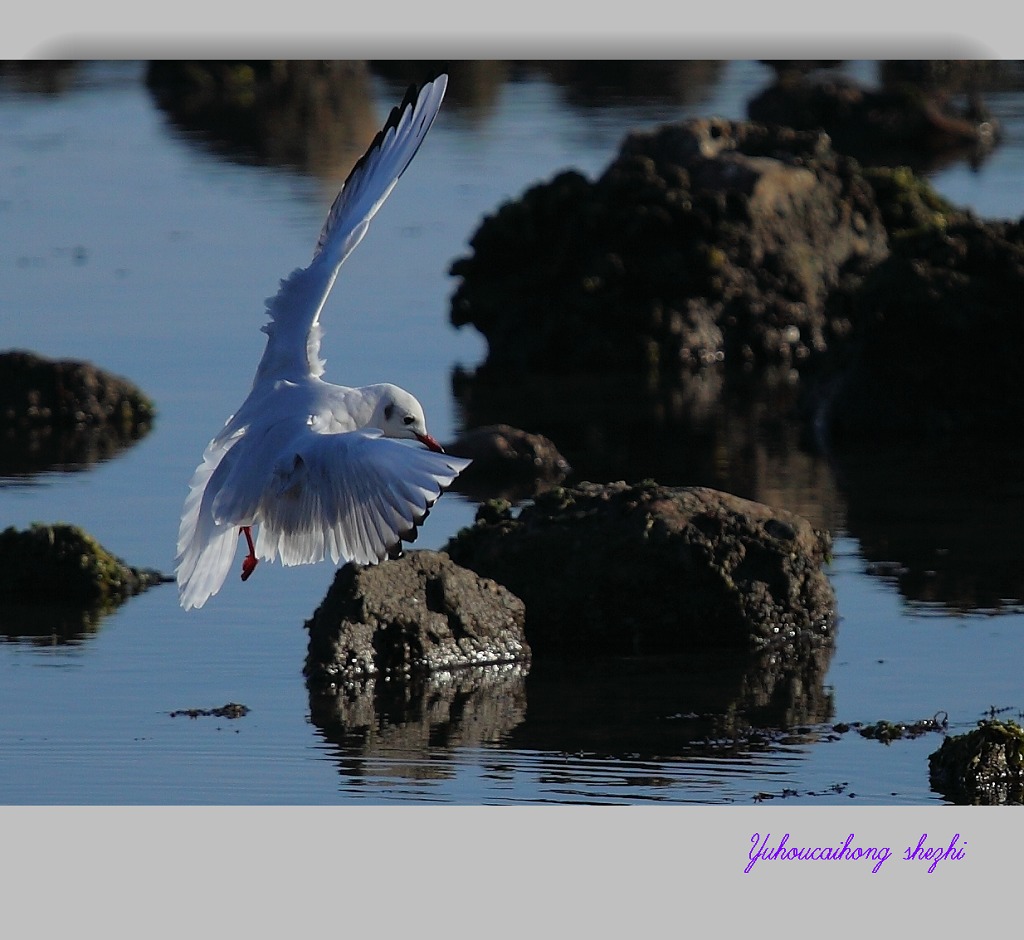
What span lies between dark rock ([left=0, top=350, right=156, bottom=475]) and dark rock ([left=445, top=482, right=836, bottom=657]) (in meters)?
6.85

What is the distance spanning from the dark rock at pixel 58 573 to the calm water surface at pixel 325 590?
0.30 meters

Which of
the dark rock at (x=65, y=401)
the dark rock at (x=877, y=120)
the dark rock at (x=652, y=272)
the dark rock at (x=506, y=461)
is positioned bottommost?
the dark rock at (x=506, y=461)

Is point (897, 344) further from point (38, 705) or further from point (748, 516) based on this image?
point (38, 705)

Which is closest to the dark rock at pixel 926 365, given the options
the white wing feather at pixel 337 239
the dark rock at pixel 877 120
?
the white wing feather at pixel 337 239

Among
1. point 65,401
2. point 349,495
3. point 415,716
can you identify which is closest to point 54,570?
point 415,716

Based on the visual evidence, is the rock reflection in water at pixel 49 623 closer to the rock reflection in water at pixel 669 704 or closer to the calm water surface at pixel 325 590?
the calm water surface at pixel 325 590

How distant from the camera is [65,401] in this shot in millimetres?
19656

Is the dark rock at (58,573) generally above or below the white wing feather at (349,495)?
below

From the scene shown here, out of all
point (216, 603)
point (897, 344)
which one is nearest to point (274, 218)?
point (897, 344)

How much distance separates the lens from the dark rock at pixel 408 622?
12.4m

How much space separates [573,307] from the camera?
21938 millimetres

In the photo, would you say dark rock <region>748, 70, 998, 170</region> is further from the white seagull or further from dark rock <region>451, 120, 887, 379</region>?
the white seagull

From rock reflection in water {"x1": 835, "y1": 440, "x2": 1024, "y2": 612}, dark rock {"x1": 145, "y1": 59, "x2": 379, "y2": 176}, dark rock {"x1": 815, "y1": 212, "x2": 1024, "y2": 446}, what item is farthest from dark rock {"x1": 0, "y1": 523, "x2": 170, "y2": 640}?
dark rock {"x1": 145, "y1": 59, "x2": 379, "y2": 176}

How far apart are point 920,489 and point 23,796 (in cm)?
855
